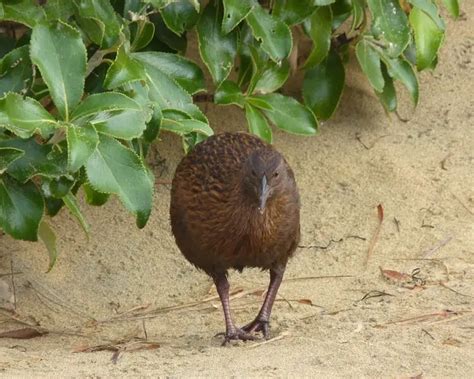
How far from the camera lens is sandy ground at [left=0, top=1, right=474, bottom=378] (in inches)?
211

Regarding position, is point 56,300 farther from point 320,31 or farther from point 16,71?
point 320,31

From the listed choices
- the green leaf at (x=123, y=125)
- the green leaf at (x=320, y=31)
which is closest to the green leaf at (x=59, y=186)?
the green leaf at (x=123, y=125)

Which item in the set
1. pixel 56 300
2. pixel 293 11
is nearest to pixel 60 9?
pixel 293 11

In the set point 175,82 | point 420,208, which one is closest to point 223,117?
point 420,208

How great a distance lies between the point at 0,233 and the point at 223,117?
160cm

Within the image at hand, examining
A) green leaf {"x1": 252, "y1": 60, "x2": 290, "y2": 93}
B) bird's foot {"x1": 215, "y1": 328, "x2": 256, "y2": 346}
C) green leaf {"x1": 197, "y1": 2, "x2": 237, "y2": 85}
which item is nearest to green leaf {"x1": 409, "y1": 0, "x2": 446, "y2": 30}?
green leaf {"x1": 252, "y1": 60, "x2": 290, "y2": 93}

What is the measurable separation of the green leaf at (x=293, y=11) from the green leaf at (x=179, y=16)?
0.47m

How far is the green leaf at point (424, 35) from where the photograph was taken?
697cm

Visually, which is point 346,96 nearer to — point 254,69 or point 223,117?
point 223,117

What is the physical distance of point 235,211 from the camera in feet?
19.7

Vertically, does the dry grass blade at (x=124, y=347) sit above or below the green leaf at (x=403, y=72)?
below

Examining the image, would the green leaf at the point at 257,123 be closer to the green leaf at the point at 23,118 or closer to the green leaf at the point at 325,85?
the green leaf at the point at 325,85

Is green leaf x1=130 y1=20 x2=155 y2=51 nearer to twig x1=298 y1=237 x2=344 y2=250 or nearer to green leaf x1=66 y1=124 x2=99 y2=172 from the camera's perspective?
green leaf x1=66 y1=124 x2=99 y2=172

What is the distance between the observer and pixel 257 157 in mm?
6008
